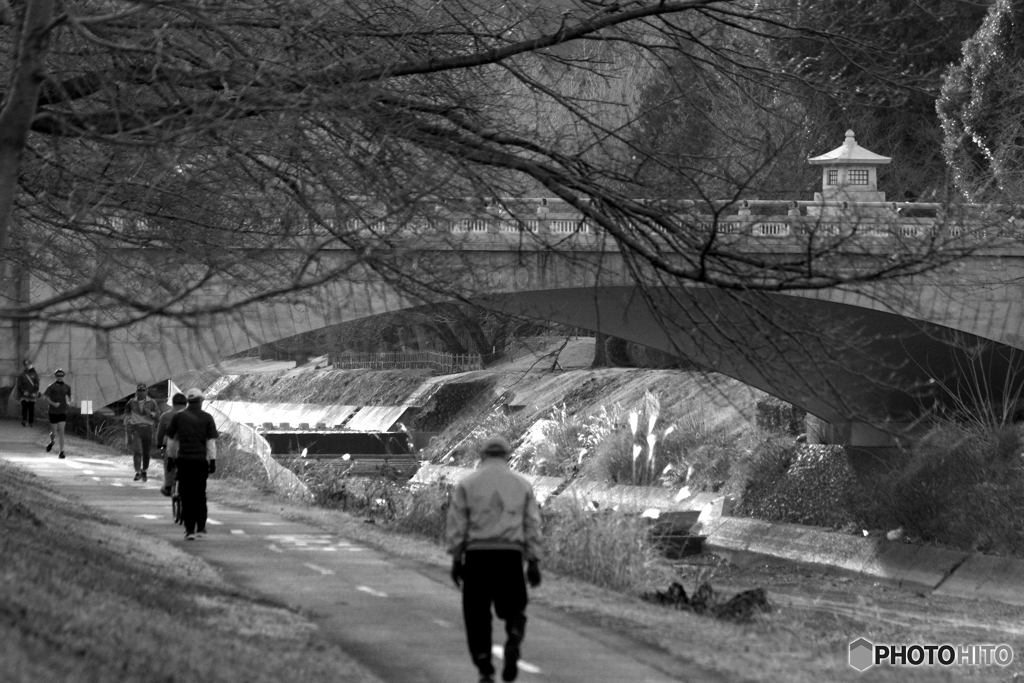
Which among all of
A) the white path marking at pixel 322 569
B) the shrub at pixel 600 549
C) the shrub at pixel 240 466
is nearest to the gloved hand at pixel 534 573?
the white path marking at pixel 322 569

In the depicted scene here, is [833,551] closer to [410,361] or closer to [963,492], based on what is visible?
[963,492]

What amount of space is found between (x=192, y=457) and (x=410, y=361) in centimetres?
5211

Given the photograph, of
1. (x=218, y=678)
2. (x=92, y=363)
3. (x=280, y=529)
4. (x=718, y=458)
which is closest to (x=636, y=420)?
(x=718, y=458)

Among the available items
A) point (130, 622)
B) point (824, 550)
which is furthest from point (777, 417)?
point (130, 622)

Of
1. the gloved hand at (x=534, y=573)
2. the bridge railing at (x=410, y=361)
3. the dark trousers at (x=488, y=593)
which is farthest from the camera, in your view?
the bridge railing at (x=410, y=361)

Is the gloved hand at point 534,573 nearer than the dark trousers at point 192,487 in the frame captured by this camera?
Yes

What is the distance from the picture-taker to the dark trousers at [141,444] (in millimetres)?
21688

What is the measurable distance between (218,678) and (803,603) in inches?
507

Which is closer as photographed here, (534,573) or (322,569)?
(534,573)

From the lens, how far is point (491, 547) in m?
8.20

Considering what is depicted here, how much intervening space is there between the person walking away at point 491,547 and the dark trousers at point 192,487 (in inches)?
282

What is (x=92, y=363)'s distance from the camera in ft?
87.8

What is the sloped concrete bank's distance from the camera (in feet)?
70.7

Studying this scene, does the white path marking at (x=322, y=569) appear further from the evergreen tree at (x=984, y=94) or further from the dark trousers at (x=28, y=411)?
the dark trousers at (x=28, y=411)
